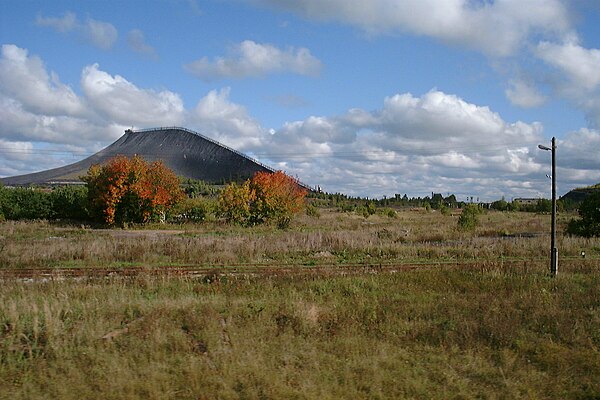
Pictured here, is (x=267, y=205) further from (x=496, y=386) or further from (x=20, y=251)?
(x=496, y=386)

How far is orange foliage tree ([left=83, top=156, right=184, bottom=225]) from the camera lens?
48.8 meters

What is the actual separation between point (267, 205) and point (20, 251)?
118ft

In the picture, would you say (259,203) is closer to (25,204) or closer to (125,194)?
(125,194)

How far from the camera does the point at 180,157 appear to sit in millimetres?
174875

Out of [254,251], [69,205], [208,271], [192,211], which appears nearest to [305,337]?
[208,271]

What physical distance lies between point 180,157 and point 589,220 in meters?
154

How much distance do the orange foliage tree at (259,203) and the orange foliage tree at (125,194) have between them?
748cm

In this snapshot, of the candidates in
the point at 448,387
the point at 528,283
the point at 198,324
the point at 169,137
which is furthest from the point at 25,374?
the point at 169,137

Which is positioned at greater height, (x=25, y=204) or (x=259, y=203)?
(x=259, y=203)

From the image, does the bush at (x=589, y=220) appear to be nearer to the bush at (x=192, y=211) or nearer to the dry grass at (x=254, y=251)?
the dry grass at (x=254, y=251)

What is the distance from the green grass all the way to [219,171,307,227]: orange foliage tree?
137 feet

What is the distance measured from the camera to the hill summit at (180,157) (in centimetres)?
15925

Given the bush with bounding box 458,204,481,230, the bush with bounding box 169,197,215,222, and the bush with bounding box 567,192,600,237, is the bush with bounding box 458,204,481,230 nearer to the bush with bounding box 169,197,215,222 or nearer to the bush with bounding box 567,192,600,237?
the bush with bounding box 567,192,600,237

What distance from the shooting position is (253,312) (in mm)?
10602
